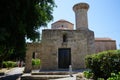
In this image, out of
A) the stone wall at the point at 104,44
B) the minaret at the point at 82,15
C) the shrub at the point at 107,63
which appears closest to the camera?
the shrub at the point at 107,63

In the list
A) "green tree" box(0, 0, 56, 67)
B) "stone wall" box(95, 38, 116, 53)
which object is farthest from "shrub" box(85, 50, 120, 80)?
"stone wall" box(95, 38, 116, 53)

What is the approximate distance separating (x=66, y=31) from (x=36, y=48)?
454cm

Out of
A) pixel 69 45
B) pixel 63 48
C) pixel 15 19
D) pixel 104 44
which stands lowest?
pixel 63 48

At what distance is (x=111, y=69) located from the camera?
8430 millimetres

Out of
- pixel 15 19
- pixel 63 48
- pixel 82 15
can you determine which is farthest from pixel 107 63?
pixel 82 15

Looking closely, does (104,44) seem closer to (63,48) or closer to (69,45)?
(69,45)

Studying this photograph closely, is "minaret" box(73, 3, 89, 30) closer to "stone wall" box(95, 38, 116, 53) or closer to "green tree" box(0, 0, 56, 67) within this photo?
"green tree" box(0, 0, 56, 67)

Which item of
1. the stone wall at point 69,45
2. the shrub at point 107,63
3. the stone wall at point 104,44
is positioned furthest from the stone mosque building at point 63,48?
the stone wall at point 104,44

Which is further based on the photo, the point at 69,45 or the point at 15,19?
the point at 69,45

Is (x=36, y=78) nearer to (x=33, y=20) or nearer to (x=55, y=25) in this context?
(x=33, y=20)

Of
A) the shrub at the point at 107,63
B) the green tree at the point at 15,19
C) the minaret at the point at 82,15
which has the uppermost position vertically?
the minaret at the point at 82,15

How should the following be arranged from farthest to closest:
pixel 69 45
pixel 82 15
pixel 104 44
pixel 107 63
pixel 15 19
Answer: pixel 104 44 → pixel 82 15 → pixel 69 45 → pixel 107 63 → pixel 15 19

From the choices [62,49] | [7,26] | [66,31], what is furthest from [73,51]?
[7,26]

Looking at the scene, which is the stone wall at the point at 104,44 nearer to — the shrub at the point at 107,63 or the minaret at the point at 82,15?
the minaret at the point at 82,15
